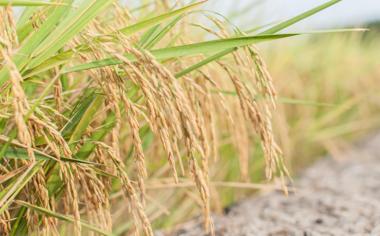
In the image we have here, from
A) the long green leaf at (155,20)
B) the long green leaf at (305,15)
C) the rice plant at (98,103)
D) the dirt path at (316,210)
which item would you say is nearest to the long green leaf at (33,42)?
the rice plant at (98,103)

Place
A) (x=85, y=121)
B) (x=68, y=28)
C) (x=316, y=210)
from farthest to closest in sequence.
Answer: (x=316, y=210) < (x=85, y=121) < (x=68, y=28)

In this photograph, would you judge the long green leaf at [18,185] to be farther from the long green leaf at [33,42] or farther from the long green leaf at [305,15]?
the long green leaf at [305,15]

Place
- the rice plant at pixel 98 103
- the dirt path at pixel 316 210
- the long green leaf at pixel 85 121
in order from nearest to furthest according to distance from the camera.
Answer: the rice plant at pixel 98 103 → the long green leaf at pixel 85 121 → the dirt path at pixel 316 210

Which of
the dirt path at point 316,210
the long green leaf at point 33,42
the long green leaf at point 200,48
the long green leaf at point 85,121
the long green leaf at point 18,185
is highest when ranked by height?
the long green leaf at point 33,42

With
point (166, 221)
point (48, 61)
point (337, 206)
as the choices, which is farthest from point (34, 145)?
point (337, 206)

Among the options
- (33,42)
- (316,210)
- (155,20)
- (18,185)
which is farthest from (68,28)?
(316,210)

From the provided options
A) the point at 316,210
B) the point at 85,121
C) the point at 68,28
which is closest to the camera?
the point at 68,28

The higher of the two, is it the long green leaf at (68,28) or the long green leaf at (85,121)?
the long green leaf at (68,28)

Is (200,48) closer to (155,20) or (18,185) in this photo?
(155,20)
